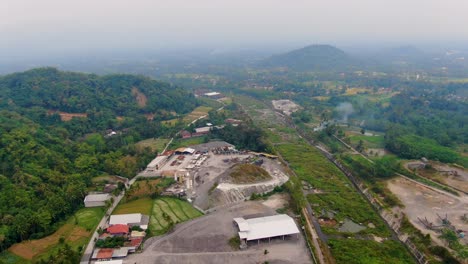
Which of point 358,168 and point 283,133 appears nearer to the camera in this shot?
point 358,168

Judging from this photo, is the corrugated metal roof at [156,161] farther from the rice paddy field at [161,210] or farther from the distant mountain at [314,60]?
the distant mountain at [314,60]

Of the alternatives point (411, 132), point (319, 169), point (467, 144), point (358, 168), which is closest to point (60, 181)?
point (319, 169)

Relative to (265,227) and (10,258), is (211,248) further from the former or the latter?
(10,258)

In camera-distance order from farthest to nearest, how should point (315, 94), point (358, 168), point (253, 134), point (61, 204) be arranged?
point (315, 94) → point (253, 134) → point (358, 168) → point (61, 204)

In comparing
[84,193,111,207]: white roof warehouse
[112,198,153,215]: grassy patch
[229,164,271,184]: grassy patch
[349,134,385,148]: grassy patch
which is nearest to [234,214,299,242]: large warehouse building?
[229,164,271,184]: grassy patch

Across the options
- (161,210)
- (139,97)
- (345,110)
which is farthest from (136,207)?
(345,110)

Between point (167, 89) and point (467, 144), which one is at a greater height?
point (167, 89)

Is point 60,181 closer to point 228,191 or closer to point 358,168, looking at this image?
point 228,191
